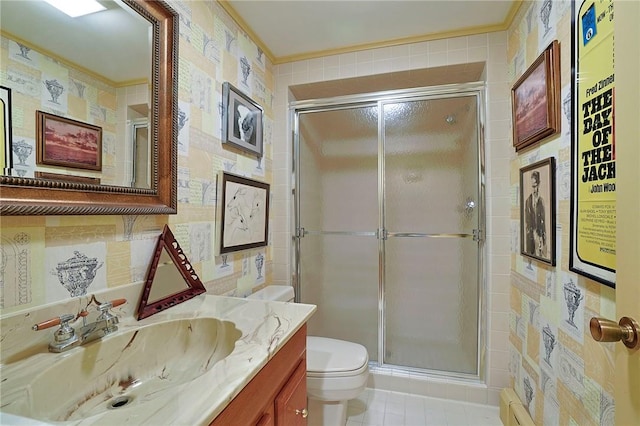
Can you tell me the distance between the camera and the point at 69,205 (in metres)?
0.81

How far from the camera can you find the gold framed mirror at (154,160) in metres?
0.83

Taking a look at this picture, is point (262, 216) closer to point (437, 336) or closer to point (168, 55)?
point (168, 55)

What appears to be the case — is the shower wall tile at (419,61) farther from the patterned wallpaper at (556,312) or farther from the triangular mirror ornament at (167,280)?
the triangular mirror ornament at (167,280)

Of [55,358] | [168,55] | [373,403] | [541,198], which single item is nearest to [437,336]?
[373,403]

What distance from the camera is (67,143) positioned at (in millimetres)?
827

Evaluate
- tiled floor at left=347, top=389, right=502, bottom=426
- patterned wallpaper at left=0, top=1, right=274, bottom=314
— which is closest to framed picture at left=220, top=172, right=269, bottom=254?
patterned wallpaper at left=0, top=1, right=274, bottom=314

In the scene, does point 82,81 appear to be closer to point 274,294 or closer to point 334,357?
point 274,294

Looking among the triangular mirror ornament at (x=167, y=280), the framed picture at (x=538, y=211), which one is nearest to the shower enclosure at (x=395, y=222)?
the framed picture at (x=538, y=211)

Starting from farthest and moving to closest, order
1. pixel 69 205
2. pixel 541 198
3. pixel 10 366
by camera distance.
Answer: pixel 541 198
pixel 69 205
pixel 10 366

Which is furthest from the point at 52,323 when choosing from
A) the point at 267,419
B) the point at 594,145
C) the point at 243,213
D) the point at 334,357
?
the point at 594,145

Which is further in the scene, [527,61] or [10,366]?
[527,61]

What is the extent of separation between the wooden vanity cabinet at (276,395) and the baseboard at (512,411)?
1.15 meters

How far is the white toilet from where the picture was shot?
1.41m

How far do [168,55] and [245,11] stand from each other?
0.72 m
